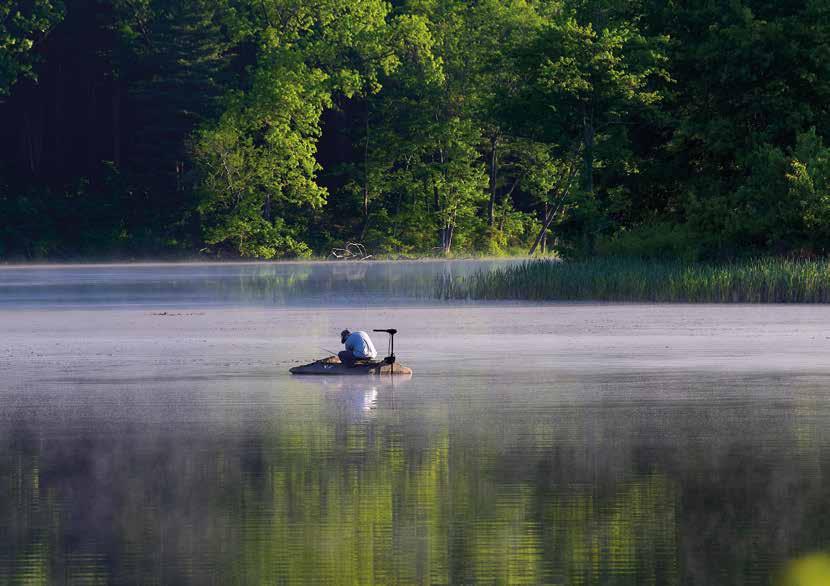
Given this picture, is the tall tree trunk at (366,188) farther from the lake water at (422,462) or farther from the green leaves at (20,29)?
the lake water at (422,462)

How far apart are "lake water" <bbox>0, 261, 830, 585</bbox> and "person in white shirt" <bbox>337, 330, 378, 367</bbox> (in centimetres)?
64

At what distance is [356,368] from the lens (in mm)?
23797

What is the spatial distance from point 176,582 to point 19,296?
45.4 m

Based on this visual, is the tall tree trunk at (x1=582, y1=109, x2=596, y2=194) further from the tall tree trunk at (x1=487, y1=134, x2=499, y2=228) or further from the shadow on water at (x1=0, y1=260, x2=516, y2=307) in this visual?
the tall tree trunk at (x1=487, y1=134, x2=499, y2=228)

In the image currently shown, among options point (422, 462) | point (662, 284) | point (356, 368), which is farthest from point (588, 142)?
point (422, 462)

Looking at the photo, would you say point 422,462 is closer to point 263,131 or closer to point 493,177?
point 263,131

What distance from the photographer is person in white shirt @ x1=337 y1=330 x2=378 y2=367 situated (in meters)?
23.8

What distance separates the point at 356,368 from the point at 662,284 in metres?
27.2

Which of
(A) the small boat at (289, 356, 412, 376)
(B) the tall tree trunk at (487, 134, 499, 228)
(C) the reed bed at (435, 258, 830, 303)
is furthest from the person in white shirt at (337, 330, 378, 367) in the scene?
(B) the tall tree trunk at (487, 134, 499, 228)

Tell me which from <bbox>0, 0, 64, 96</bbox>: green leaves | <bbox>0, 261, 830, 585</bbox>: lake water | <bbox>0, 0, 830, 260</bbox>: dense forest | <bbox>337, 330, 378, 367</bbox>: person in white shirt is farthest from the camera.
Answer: <bbox>0, 0, 830, 260</bbox>: dense forest

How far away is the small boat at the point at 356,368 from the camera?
23.7m

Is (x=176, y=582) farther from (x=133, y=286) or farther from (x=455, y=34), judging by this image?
(x=455, y=34)

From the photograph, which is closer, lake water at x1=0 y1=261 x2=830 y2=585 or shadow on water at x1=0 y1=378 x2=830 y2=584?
shadow on water at x1=0 y1=378 x2=830 y2=584

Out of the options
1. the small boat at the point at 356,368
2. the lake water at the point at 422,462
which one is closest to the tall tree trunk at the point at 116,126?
the lake water at the point at 422,462
